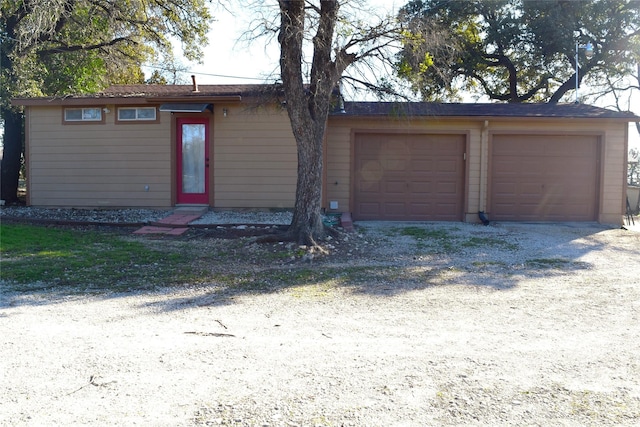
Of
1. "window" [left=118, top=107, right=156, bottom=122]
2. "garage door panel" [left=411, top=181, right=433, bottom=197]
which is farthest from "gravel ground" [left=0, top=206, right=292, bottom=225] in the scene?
"garage door panel" [left=411, top=181, right=433, bottom=197]

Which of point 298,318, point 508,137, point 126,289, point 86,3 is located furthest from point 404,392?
point 86,3

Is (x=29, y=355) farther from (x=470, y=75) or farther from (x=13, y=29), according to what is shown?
(x=470, y=75)

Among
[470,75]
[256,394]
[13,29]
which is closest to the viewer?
[256,394]

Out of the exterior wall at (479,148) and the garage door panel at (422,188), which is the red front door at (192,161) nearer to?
the exterior wall at (479,148)

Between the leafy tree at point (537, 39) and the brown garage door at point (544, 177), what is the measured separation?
5.45m

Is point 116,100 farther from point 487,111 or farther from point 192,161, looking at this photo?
point 487,111

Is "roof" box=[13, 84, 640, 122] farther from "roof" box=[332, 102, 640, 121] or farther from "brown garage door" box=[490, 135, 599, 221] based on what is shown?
"brown garage door" box=[490, 135, 599, 221]

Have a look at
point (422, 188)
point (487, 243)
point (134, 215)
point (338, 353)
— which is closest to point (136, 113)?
point (134, 215)

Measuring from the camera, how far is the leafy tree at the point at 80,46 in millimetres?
14461

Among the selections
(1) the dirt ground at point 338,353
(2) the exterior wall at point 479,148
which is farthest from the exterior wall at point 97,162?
(1) the dirt ground at point 338,353

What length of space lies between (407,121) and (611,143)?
4.79 metres

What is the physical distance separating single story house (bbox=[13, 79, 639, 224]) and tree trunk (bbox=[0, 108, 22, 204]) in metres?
3.31

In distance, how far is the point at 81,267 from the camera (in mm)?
7375

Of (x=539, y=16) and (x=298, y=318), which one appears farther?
(x=539, y=16)
